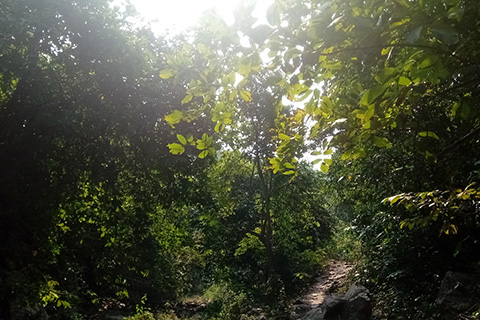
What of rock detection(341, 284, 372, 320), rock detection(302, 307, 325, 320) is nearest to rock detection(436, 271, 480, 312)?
rock detection(341, 284, 372, 320)

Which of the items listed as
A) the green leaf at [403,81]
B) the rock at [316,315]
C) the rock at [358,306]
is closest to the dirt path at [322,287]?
the rock at [316,315]

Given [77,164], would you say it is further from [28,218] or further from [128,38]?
[128,38]

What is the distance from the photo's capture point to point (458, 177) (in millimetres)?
4504

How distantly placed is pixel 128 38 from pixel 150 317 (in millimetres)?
9617

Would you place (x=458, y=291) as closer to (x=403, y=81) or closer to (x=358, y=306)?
(x=358, y=306)

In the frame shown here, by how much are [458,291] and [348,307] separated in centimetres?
377

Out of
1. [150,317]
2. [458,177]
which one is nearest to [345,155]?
[458,177]

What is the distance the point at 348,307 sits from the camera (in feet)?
31.0

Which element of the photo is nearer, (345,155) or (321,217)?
(345,155)

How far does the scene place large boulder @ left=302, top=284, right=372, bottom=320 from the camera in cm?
915

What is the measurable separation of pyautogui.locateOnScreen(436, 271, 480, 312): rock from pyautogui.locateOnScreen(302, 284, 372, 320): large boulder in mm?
3082

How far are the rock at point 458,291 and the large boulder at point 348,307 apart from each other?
3082 millimetres

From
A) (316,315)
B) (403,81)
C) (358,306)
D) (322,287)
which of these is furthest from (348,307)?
(403,81)

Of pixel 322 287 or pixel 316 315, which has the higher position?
pixel 322 287
